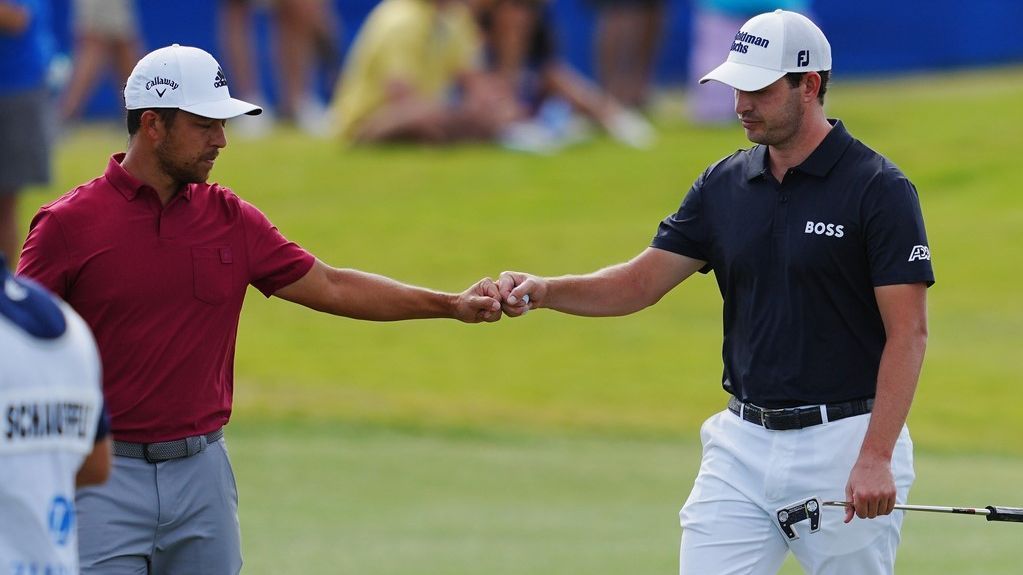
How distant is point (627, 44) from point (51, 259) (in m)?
15.0

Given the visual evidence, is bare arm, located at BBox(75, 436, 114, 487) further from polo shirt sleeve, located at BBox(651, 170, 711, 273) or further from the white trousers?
polo shirt sleeve, located at BBox(651, 170, 711, 273)

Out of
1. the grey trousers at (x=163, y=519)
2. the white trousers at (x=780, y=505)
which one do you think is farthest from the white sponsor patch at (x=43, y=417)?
the white trousers at (x=780, y=505)

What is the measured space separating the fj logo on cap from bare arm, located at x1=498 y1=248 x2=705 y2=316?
1776 millimetres

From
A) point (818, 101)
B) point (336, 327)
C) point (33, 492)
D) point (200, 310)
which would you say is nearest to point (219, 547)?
point (200, 310)

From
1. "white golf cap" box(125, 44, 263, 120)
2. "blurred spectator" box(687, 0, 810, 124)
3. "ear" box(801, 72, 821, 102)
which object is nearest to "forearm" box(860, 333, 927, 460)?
"ear" box(801, 72, 821, 102)

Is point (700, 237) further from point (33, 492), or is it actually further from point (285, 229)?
point (285, 229)

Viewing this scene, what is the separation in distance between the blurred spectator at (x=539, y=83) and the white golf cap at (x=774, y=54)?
1254 centimetres

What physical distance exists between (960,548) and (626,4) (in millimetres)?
10914

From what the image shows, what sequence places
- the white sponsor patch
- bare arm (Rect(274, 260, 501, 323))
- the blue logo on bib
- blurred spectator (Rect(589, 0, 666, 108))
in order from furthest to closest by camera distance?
1. blurred spectator (Rect(589, 0, 666, 108))
2. bare arm (Rect(274, 260, 501, 323))
3. the blue logo on bib
4. the white sponsor patch

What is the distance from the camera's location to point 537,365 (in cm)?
1502

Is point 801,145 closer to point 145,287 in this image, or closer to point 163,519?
point 145,287

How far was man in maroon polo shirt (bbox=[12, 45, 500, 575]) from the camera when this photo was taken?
567 centimetres

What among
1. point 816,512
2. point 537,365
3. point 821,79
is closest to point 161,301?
point 816,512

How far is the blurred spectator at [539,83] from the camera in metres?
→ 18.7
